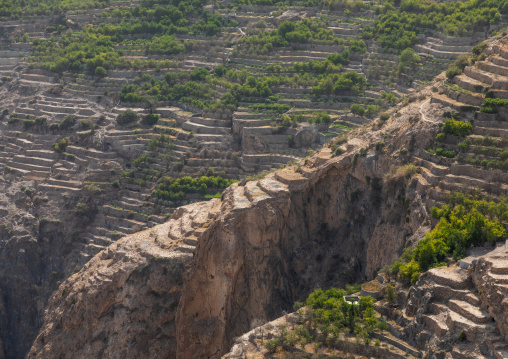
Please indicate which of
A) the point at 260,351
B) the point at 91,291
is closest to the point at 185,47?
the point at 91,291

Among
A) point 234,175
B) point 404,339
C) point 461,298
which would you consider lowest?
point 234,175

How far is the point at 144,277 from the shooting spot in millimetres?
44656

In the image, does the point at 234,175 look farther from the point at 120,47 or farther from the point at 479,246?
the point at 479,246

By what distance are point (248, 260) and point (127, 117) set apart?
32.3 meters

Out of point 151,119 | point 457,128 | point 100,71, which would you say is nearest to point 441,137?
point 457,128

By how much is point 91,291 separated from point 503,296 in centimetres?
2434

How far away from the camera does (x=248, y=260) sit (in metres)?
43.0

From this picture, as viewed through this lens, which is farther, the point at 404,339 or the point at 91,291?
the point at 91,291

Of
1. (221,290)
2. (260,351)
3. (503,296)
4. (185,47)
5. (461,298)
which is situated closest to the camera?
(503,296)

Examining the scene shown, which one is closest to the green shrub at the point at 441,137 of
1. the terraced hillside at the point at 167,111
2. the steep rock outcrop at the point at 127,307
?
the steep rock outcrop at the point at 127,307

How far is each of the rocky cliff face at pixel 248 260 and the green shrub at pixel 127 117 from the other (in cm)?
2680

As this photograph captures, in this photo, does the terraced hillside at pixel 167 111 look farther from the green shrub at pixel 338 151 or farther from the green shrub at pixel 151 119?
the green shrub at pixel 338 151

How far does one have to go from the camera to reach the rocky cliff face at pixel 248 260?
4259 centimetres

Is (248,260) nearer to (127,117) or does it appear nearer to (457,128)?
(457,128)
